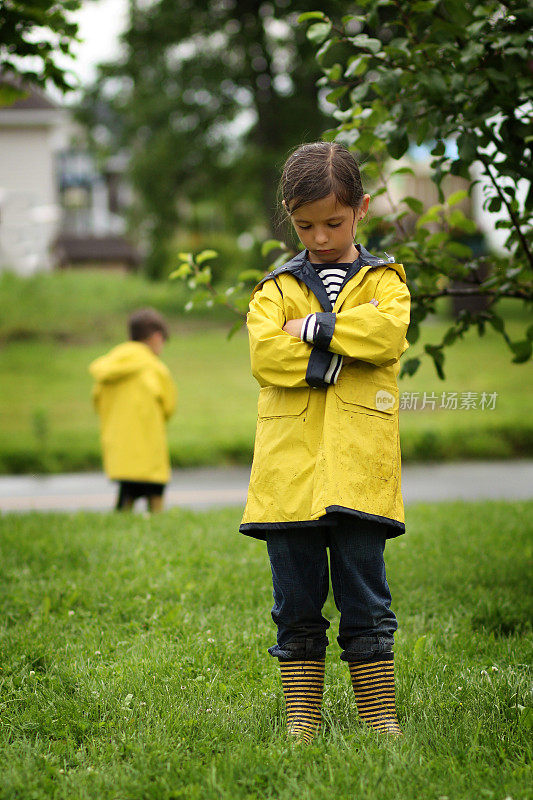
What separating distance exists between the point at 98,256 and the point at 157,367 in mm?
27940

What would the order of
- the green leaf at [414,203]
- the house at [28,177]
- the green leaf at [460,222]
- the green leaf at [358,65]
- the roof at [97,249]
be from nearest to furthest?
the green leaf at [358,65], the green leaf at [414,203], the green leaf at [460,222], the house at [28,177], the roof at [97,249]

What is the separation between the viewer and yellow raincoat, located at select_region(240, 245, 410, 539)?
8.46ft

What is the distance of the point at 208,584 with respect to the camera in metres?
4.41

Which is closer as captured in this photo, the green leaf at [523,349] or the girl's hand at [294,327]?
the girl's hand at [294,327]

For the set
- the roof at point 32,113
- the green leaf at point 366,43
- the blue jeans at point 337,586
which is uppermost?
the roof at point 32,113

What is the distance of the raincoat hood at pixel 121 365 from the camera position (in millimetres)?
6684

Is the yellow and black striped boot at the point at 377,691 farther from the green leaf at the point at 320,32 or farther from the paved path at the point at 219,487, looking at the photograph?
the paved path at the point at 219,487

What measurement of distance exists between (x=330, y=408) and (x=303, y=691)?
2.91 feet

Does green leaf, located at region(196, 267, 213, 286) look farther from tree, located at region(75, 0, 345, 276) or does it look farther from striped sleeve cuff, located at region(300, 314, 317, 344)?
tree, located at region(75, 0, 345, 276)

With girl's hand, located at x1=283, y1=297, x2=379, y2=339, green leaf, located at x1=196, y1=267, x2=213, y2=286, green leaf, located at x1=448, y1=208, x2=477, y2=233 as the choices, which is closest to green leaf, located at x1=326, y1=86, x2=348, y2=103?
green leaf, located at x1=448, y1=208, x2=477, y2=233

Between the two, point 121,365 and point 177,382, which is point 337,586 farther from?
point 177,382

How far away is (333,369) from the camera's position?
2.60m

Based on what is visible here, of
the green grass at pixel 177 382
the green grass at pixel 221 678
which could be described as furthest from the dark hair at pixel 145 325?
the green grass at pixel 177 382

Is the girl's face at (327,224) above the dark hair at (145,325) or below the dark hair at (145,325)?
above
